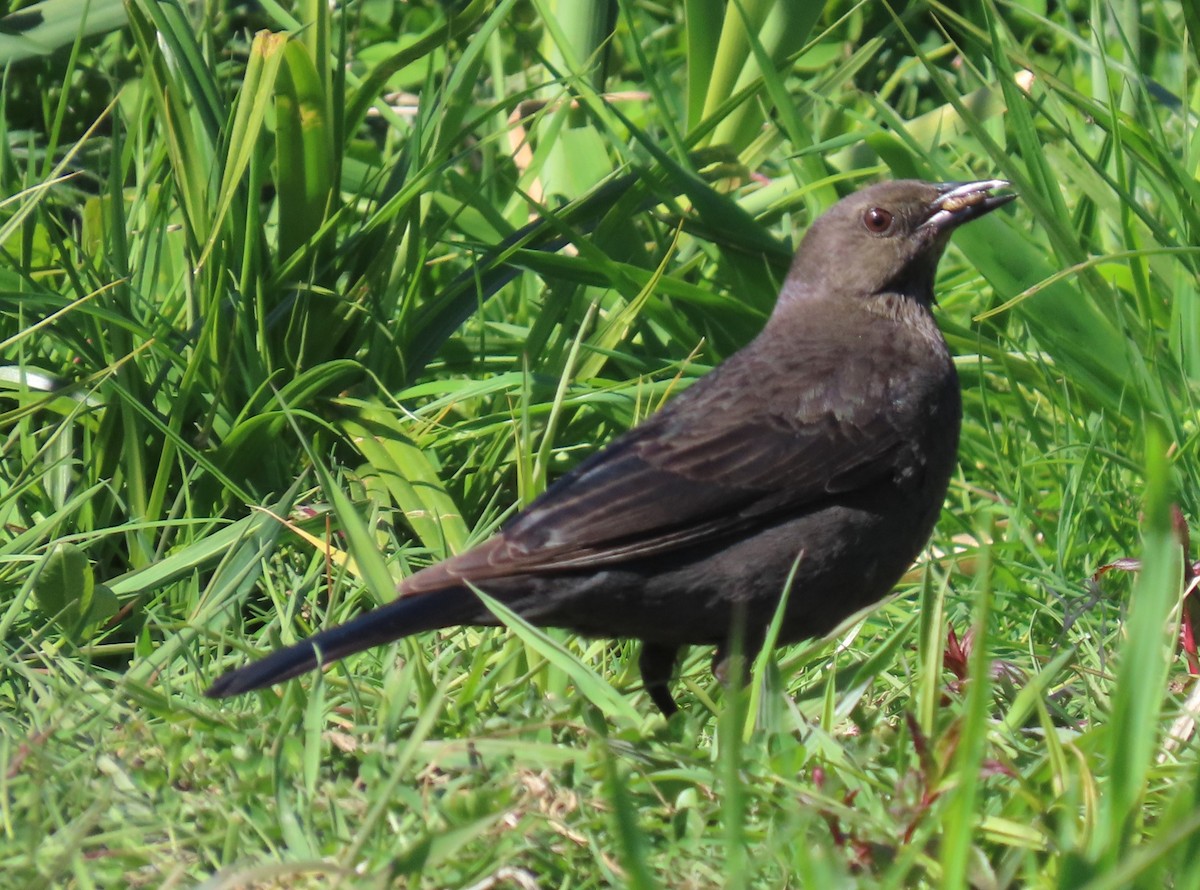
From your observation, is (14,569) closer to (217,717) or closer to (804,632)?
(217,717)

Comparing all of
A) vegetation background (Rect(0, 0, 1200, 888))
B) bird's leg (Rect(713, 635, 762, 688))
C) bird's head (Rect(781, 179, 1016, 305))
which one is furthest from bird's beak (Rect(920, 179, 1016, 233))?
bird's leg (Rect(713, 635, 762, 688))

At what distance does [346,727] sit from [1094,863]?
53.6 inches

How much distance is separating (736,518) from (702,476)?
0.11 metres

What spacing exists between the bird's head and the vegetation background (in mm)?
155

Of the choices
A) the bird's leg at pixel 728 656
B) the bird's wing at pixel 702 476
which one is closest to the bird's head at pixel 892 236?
the bird's wing at pixel 702 476

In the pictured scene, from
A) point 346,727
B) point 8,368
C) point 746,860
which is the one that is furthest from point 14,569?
point 746,860

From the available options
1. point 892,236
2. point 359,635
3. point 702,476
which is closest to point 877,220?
point 892,236

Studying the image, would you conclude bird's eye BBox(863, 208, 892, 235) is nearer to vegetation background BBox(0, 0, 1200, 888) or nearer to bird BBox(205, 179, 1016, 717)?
vegetation background BBox(0, 0, 1200, 888)

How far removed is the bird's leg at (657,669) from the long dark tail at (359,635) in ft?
1.35

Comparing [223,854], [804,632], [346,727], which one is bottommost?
[804,632]

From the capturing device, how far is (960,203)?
399 centimetres

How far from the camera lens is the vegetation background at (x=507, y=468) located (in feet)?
7.45

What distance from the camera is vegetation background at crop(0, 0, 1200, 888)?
2.27 meters

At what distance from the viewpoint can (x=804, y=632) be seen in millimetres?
3359
